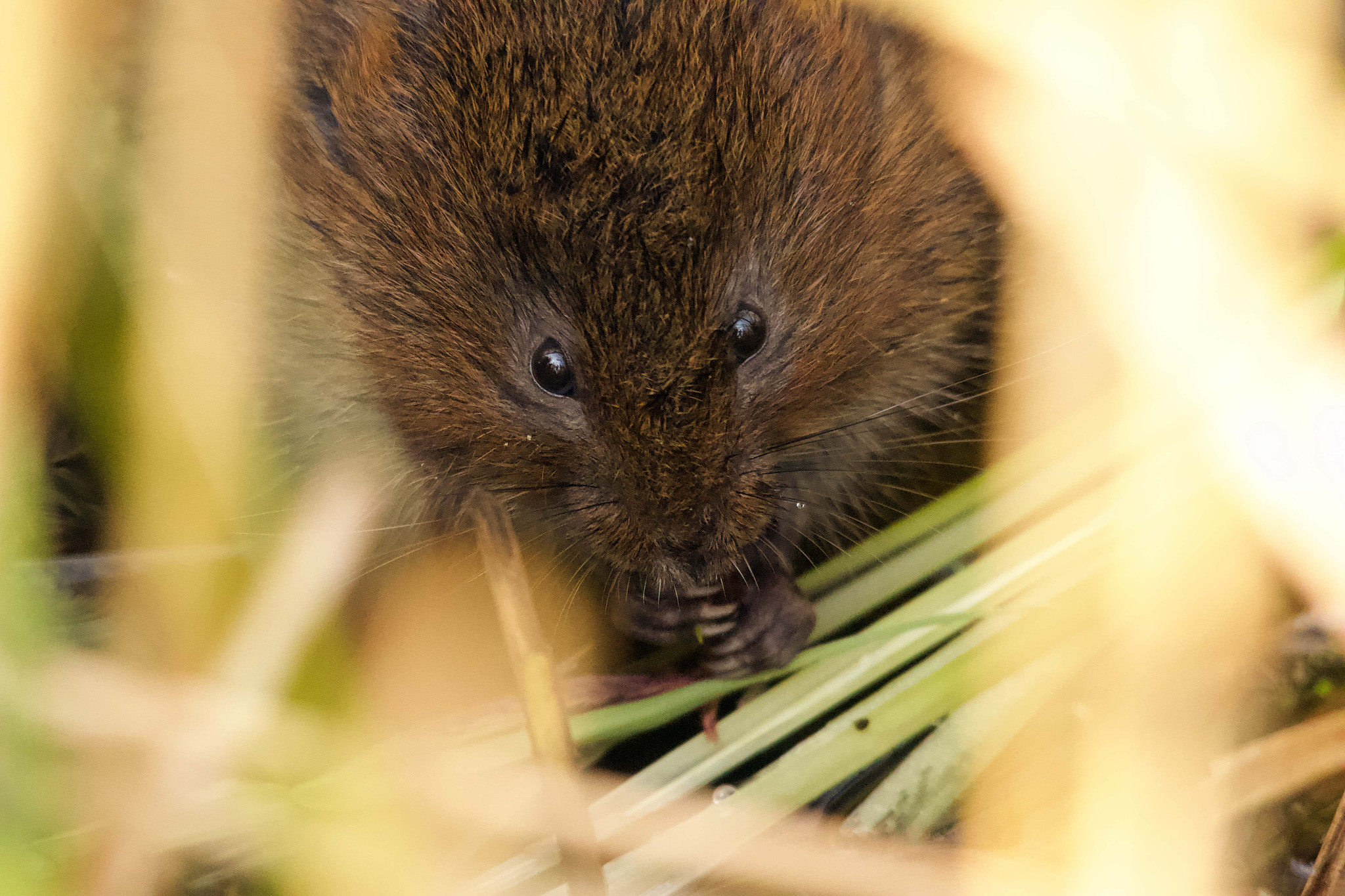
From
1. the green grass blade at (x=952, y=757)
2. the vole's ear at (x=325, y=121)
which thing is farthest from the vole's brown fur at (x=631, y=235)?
the green grass blade at (x=952, y=757)

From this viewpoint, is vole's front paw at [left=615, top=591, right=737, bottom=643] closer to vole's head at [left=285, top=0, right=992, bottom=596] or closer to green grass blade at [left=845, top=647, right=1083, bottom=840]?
vole's head at [left=285, top=0, right=992, bottom=596]

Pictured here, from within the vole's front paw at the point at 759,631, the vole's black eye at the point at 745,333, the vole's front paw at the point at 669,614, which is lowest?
the vole's front paw at the point at 759,631

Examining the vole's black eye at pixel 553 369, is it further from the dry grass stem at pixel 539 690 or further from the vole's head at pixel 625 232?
the dry grass stem at pixel 539 690

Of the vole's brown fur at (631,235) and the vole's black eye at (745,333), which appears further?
the vole's black eye at (745,333)

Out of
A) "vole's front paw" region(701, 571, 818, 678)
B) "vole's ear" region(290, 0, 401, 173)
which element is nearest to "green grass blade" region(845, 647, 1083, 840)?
"vole's front paw" region(701, 571, 818, 678)

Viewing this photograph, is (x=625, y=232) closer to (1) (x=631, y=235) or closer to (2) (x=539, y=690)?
(1) (x=631, y=235)

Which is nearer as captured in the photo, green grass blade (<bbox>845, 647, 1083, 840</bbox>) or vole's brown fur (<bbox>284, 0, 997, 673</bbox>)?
vole's brown fur (<bbox>284, 0, 997, 673</bbox>)

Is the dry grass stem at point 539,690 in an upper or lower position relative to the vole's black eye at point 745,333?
lower
